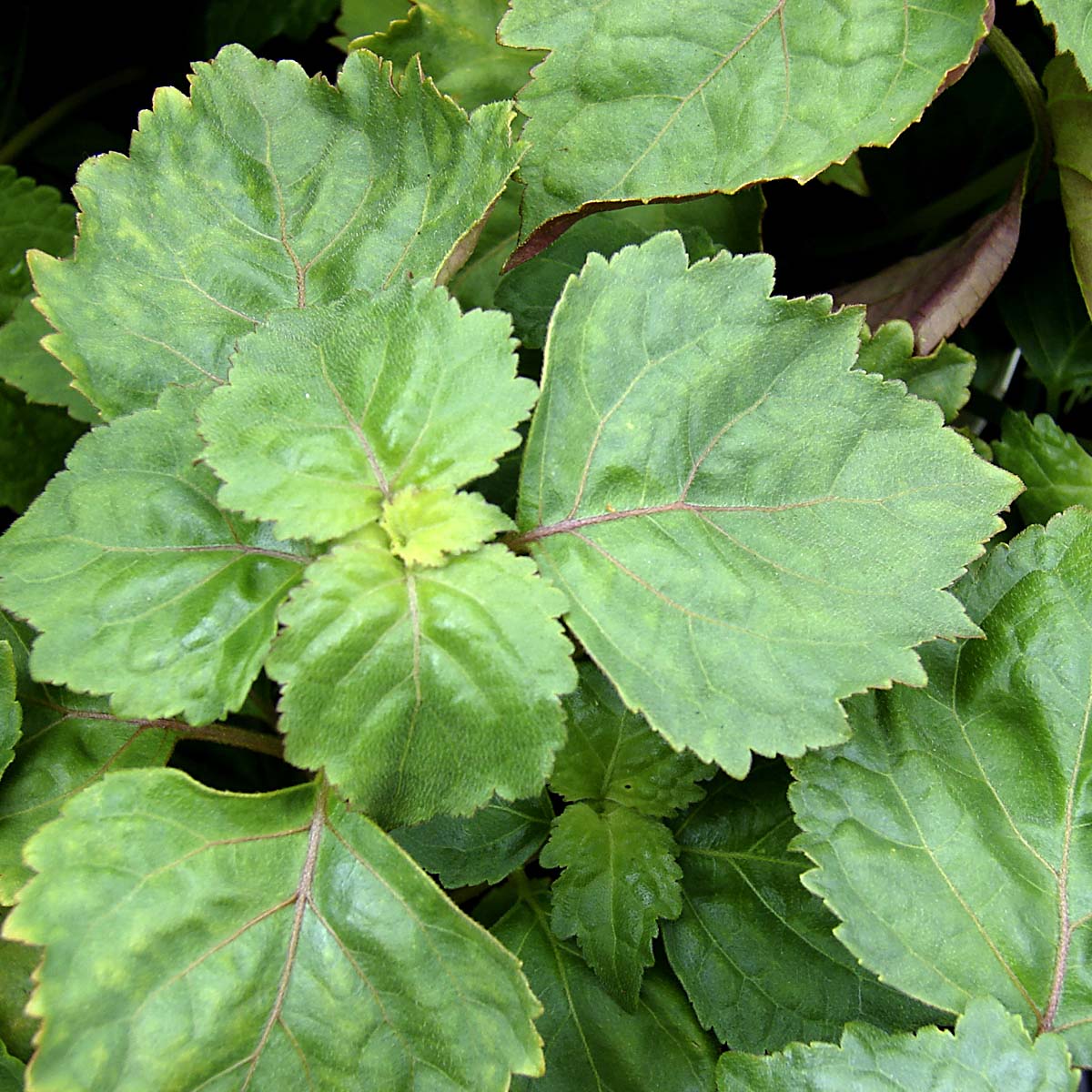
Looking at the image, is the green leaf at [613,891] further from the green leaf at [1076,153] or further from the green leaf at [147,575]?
the green leaf at [1076,153]

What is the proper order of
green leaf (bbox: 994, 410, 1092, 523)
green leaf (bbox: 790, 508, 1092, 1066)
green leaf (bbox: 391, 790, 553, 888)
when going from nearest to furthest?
green leaf (bbox: 790, 508, 1092, 1066) < green leaf (bbox: 391, 790, 553, 888) < green leaf (bbox: 994, 410, 1092, 523)

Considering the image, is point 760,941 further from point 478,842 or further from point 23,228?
point 23,228

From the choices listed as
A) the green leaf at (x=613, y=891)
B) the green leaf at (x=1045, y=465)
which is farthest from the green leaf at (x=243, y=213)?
the green leaf at (x=1045, y=465)

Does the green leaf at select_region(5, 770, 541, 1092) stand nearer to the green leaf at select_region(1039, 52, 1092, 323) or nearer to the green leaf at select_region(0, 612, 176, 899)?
the green leaf at select_region(0, 612, 176, 899)

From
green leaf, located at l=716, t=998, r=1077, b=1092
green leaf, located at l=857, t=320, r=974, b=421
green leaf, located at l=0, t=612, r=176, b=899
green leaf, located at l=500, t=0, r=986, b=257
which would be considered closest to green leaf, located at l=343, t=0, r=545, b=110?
green leaf, located at l=500, t=0, r=986, b=257

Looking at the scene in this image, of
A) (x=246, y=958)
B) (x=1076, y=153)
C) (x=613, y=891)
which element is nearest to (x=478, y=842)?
(x=613, y=891)

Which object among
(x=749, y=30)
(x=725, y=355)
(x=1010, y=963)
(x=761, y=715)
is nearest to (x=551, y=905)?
(x=761, y=715)

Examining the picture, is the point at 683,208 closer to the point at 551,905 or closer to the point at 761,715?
the point at 761,715
